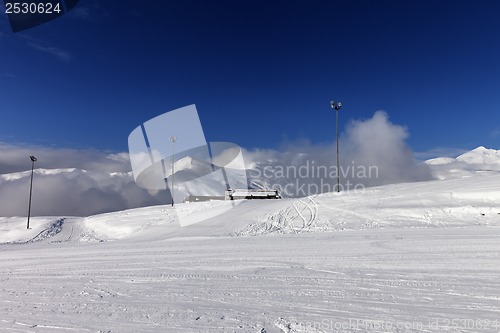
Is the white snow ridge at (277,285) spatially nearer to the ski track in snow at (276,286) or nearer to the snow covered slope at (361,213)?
the ski track in snow at (276,286)

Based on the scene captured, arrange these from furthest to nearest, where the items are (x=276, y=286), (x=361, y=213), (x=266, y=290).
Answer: (x=361, y=213) → (x=276, y=286) → (x=266, y=290)

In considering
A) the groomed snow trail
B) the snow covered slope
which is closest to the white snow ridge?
the groomed snow trail

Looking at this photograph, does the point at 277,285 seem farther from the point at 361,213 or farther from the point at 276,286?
the point at 361,213

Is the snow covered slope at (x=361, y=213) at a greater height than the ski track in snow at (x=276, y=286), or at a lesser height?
greater

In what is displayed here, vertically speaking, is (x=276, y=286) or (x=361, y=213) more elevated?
(x=361, y=213)

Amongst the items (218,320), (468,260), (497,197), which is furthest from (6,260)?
(497,197)

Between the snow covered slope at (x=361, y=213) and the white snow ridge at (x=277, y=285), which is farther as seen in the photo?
the snow covered slope at (x=361, y=213)

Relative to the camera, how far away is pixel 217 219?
81.9 ft

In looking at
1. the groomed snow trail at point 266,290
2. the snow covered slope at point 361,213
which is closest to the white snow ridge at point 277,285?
the groomed snow trail at point 266,290

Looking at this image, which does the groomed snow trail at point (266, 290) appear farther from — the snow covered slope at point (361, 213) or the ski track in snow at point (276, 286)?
the snow covered slope at point (361, 213)

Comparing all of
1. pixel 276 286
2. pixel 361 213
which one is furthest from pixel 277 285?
pixel 361 213

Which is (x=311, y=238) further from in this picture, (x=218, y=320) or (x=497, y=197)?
(x=497, y=197)

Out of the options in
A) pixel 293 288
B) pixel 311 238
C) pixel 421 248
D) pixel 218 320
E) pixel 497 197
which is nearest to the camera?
pixel 218 320

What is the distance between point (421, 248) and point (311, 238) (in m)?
5.20
